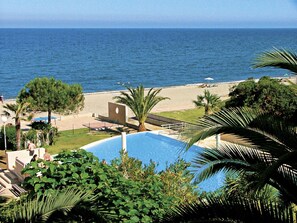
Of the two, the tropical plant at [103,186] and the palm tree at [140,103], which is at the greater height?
the tropical plant at [103,186]

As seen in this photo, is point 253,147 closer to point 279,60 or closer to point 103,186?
point 279,60

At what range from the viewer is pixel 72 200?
476 cm

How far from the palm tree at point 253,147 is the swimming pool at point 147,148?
1273cm

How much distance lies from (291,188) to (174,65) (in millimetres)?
79453

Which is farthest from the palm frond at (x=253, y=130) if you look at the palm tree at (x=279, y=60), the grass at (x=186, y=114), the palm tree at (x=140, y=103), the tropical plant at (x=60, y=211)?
the grass at (x=186, y=114)

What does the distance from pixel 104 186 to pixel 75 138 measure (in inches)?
625

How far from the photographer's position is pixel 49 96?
22359 mm

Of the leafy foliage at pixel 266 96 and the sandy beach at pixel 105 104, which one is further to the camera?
the sandy beach at pixel 105 104

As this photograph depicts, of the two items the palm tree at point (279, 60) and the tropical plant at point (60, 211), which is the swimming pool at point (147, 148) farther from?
the tropical plant at point (60, 211)

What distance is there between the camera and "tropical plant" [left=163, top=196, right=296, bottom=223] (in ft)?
13.7

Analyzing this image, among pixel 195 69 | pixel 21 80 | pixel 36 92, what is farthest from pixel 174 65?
pixel 36 92

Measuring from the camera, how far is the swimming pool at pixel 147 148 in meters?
19.2

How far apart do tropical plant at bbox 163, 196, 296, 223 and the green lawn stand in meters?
15.6

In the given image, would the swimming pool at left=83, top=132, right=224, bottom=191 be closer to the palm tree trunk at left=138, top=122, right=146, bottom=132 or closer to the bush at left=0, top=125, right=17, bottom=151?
the palm tree trunk at left=138, top=122, right=146, bottom=132
